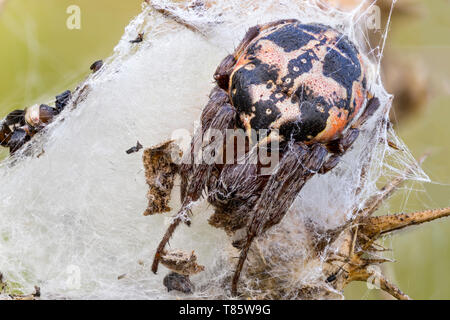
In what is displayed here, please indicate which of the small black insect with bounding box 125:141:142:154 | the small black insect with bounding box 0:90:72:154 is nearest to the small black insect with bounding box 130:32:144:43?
the small black insect with bounding box 0:90:72:154

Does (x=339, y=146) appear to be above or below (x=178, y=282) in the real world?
above

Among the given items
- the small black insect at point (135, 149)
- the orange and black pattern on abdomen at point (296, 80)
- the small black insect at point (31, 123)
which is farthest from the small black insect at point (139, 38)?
the orange and black pattern on abdomen at point (296, 80)

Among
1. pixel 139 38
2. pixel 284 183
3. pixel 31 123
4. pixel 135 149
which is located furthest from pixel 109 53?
pixel 284 183

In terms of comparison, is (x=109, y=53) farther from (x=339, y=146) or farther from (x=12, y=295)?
(x=339, y=146)

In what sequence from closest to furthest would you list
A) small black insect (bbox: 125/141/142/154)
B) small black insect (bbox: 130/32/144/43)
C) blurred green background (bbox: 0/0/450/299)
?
small black insect (bbox: 125/141/142/154)
small black insect (bbox: 130/32/144/43)
blurred green background (bbox: 0/0/450/299)

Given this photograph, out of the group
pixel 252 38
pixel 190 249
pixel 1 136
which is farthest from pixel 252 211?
pixel 1 136

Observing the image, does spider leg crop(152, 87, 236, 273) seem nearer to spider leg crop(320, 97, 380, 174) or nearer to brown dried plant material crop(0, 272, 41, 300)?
spider leg crop(320, 97, 380, 174)

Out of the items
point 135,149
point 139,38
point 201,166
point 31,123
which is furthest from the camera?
point 139,38
